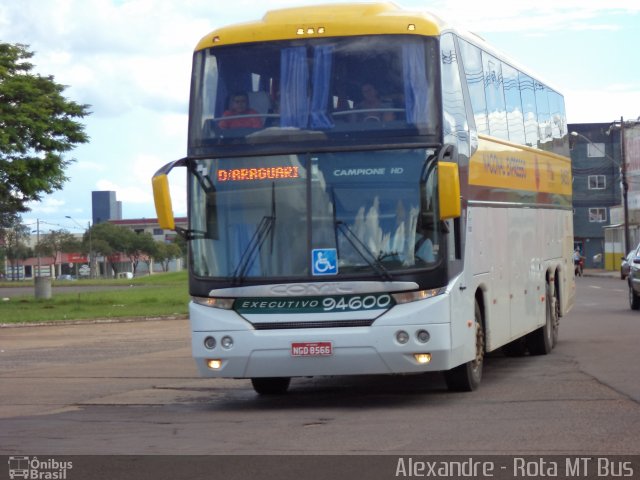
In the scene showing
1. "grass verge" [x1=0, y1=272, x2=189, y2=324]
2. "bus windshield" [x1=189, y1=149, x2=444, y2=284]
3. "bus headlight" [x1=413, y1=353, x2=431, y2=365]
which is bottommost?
"grass verge" [x1=0, y1=272, x2=189, y2=324]

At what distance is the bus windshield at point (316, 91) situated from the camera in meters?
12.8

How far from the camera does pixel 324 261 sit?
12.7m

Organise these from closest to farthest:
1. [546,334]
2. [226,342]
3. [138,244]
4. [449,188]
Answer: [449,188] < [226,342] < [546,334] < [138,244]

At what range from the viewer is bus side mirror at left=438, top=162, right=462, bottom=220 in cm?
1226

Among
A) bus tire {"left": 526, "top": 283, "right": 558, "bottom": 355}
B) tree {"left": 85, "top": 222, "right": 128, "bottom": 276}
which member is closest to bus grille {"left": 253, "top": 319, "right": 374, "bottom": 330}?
bus tire {"left": 526, "top": 283, "right": 558, "bottom": 355}

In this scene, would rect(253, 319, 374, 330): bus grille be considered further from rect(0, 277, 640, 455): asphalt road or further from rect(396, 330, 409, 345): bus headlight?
rect(0, 277, 640, 455): asphalt road

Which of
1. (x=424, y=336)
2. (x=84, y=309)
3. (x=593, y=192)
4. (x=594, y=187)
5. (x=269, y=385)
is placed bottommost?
(x=84, y=309)

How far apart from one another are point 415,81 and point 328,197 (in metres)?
1.49

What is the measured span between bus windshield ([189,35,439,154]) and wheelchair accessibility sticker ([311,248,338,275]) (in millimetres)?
1167

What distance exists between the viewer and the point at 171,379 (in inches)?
675

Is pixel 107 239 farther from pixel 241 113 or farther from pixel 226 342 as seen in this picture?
pixel 226 342

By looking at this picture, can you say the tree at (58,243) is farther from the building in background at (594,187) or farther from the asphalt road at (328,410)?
the asphalt road at (328,410)
